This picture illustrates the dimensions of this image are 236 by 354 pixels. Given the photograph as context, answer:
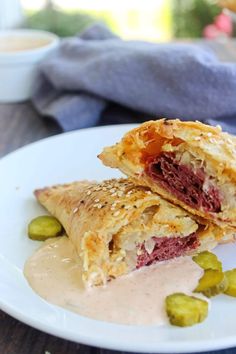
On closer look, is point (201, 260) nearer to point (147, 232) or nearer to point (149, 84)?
point (147, 232)

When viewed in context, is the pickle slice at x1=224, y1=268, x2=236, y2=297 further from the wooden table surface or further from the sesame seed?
the sesame seed

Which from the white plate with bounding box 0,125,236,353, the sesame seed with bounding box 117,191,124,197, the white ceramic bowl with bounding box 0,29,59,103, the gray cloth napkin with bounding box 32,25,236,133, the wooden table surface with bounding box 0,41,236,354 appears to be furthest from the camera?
the white ceramic bowl with bounding box 0,29,59,103

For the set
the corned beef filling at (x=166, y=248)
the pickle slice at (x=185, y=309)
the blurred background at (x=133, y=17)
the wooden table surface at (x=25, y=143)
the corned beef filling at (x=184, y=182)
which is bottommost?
the blurred background at (x=133, y=17)

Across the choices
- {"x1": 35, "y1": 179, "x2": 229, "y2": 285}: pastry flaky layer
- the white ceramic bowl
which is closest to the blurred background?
the white ceramic bowl

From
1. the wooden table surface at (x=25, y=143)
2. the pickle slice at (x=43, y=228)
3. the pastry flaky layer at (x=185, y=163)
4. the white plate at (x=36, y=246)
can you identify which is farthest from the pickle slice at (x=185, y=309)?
the pickle slice at (x=43, y=228)

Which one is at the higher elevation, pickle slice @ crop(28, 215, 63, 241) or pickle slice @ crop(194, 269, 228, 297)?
pickle slice @ crop(194, 269, 228, 297)

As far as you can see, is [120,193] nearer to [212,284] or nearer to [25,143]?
[212,284]

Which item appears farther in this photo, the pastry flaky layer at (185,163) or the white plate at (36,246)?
the pastry flaky layer at (185,163)

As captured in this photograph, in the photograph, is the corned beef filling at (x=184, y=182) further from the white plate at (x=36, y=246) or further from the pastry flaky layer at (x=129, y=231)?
the white plate at (x=36, y=246)
